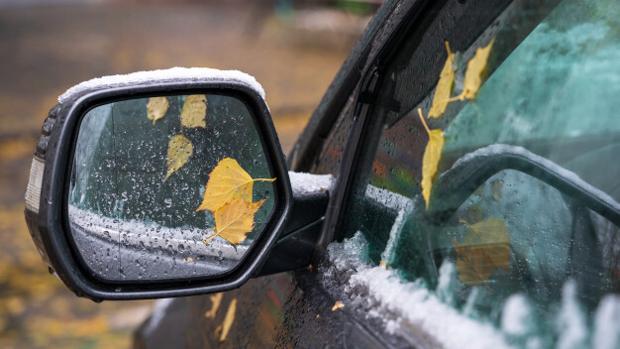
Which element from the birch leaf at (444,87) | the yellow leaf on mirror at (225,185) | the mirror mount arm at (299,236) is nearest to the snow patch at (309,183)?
the mirror mount arm at (299,236)

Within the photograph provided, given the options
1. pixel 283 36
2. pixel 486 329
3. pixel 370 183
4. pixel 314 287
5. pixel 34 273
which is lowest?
pixel 34 273

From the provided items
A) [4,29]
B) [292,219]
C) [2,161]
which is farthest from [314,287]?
[4,29]

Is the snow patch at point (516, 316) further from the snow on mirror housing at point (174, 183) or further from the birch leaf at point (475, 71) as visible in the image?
the snow on mirror housing at point (174, 183)

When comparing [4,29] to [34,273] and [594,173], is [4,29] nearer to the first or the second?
[34,273]

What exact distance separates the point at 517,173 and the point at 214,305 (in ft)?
3.30

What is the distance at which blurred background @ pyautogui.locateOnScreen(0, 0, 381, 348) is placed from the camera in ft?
15.8

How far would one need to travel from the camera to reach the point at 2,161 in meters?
7.80

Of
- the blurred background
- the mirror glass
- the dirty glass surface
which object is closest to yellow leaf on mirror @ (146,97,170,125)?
the mirror glass

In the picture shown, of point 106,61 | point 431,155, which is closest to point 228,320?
point 431,155

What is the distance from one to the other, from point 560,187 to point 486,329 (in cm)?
32

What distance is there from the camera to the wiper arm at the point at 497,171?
134cm

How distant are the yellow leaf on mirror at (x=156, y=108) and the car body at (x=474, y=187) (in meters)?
0.31

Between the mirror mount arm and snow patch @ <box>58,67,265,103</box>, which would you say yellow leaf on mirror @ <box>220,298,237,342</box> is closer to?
the mirror mount arm

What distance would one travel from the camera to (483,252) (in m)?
1.34
